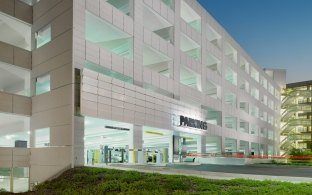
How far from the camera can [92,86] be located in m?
27.8

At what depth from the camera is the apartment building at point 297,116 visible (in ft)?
341

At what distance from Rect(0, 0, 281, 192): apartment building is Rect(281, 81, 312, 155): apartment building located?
65835mm

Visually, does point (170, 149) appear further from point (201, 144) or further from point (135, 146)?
point (135, 146)

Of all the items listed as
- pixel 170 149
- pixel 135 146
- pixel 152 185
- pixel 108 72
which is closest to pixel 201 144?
pixel 170 149

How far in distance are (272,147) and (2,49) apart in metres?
76.7

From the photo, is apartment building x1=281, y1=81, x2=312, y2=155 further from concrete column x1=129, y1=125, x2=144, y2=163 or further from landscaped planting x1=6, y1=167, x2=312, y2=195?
landscaped planting x1=6, y1=167, x2=312, y2=195

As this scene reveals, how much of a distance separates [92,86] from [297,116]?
101697mm

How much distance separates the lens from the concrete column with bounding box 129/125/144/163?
105ft

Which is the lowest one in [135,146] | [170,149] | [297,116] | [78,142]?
[170,149]

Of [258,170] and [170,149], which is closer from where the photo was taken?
[258,170]

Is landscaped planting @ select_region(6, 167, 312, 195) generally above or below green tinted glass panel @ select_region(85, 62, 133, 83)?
below

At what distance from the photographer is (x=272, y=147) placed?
88.9 meters

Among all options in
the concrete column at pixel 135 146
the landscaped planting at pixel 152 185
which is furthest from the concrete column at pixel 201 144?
the landscaped planting at pixel 152 185

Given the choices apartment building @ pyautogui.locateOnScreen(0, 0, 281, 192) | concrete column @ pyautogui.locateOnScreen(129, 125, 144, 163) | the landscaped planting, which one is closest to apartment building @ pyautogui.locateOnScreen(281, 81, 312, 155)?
apartment building @ pyautogui.locateOnScreen(0, 0, 281, 192)
